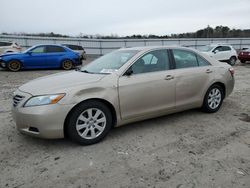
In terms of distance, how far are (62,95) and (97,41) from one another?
23244 millimetres

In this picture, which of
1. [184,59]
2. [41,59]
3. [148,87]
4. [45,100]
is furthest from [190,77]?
[41,59]

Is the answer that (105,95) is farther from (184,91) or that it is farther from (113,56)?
(184,91)

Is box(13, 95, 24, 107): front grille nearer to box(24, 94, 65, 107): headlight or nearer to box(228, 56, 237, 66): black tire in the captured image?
box(24, 94, 65, 107): headlight

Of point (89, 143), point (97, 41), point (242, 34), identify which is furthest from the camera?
point (242, 34)

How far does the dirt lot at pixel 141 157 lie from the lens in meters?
2.71

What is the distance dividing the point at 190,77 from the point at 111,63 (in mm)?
1547

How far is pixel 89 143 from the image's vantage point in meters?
3.55

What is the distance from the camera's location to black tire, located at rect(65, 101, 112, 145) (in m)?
3.38

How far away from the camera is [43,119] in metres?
3.21

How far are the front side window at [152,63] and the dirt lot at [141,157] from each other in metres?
1.05

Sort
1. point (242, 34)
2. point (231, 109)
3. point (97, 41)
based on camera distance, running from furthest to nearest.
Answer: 1. point (242, 34)
2. point (97, 41)
3. point (231, 109)

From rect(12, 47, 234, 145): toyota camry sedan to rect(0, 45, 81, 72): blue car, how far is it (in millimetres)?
8531

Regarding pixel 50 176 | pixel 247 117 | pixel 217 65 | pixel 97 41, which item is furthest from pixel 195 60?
pixel 97 41

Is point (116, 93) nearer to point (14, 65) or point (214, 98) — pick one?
point (214, 98)
